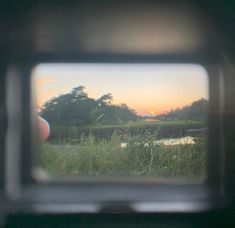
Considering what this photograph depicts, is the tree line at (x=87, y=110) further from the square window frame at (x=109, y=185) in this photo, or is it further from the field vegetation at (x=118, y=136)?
the square window frame at (x=109, y=185)

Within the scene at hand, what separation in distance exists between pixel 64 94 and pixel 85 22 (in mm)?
227

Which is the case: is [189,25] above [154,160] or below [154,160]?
above

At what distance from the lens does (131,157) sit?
1.66 meters

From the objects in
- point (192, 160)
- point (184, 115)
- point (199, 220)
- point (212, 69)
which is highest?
point (212, 69)

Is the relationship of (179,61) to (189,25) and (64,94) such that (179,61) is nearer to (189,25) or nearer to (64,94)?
(189,25)

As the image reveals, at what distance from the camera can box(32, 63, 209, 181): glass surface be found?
164 centimetres

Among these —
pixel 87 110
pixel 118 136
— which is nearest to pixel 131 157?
pixel 118 136

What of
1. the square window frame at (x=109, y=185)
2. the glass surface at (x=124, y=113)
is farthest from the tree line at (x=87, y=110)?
the square window frame at (x=109, y=185)

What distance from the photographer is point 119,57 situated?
1.64m

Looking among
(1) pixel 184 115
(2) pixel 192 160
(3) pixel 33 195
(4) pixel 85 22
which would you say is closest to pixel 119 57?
(4) pixel 85 22

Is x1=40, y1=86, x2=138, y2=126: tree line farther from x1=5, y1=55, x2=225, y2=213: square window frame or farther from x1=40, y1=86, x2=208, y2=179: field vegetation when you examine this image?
x1=5, y1=55, x2=225, y2=213: square window frame

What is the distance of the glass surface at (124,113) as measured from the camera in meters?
1.64

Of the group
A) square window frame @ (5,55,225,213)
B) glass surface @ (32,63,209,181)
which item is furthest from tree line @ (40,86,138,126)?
square window frame @ (5,55,225,213)

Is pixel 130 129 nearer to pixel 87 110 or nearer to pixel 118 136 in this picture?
pixel 118 136
